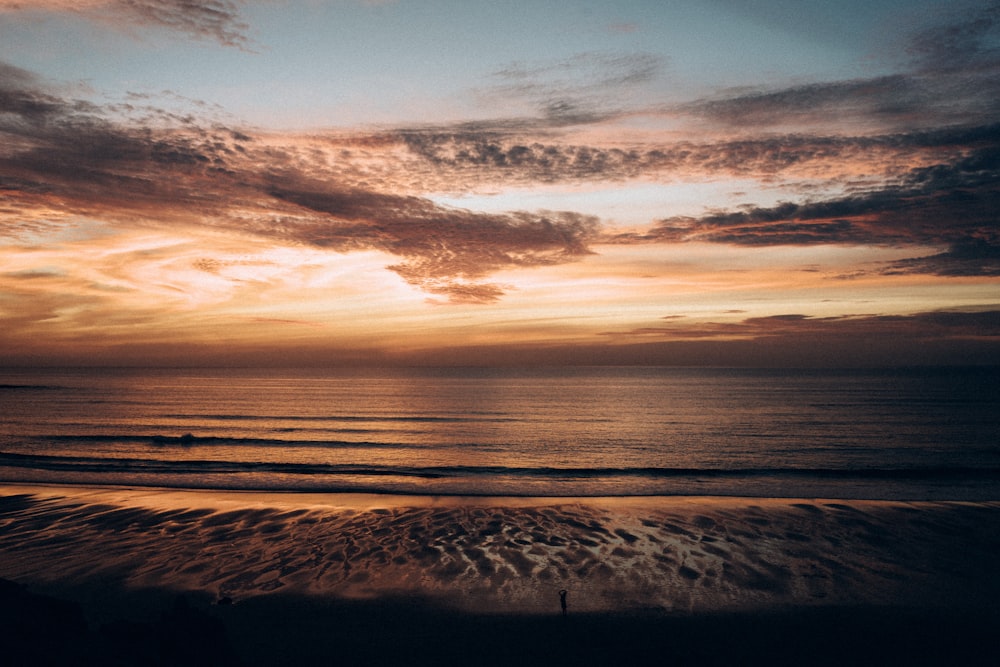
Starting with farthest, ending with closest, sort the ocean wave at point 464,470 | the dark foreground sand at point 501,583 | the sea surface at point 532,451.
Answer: the ocean wave at point 464,470, the sea surface at point 532,451, the dark foreground sand at point 501,583

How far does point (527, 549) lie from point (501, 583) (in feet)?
9.07

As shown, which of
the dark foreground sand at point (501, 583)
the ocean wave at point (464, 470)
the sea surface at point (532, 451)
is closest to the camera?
the dark foreground sand at point (501, 583)

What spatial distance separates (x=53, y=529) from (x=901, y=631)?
81.2ft

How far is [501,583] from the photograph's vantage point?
1377cm

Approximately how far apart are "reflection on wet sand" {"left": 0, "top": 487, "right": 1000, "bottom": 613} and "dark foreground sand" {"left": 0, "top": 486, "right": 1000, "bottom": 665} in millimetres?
84

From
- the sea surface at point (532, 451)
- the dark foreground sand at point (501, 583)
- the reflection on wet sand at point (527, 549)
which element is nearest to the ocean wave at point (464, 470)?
the sea surface at point (532, 451)

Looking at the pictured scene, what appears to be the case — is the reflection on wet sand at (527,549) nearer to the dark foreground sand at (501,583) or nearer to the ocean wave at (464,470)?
the dark foreground sand at (501,583)

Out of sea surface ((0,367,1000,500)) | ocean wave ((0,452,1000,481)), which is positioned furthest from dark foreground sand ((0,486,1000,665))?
ocean wave ((0,452,1000,481))

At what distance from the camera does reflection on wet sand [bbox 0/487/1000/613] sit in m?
13.4

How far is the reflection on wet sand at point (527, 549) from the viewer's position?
43.8 ft

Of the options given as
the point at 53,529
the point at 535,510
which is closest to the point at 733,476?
the point at 535,510

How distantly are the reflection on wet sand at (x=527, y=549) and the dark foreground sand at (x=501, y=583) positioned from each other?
0.08 metres

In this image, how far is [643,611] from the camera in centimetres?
1218

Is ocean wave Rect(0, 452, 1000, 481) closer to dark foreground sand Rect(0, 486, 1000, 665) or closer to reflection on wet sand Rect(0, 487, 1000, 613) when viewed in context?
reflection on wet sand Rect(0, 487, 1000, 613)
